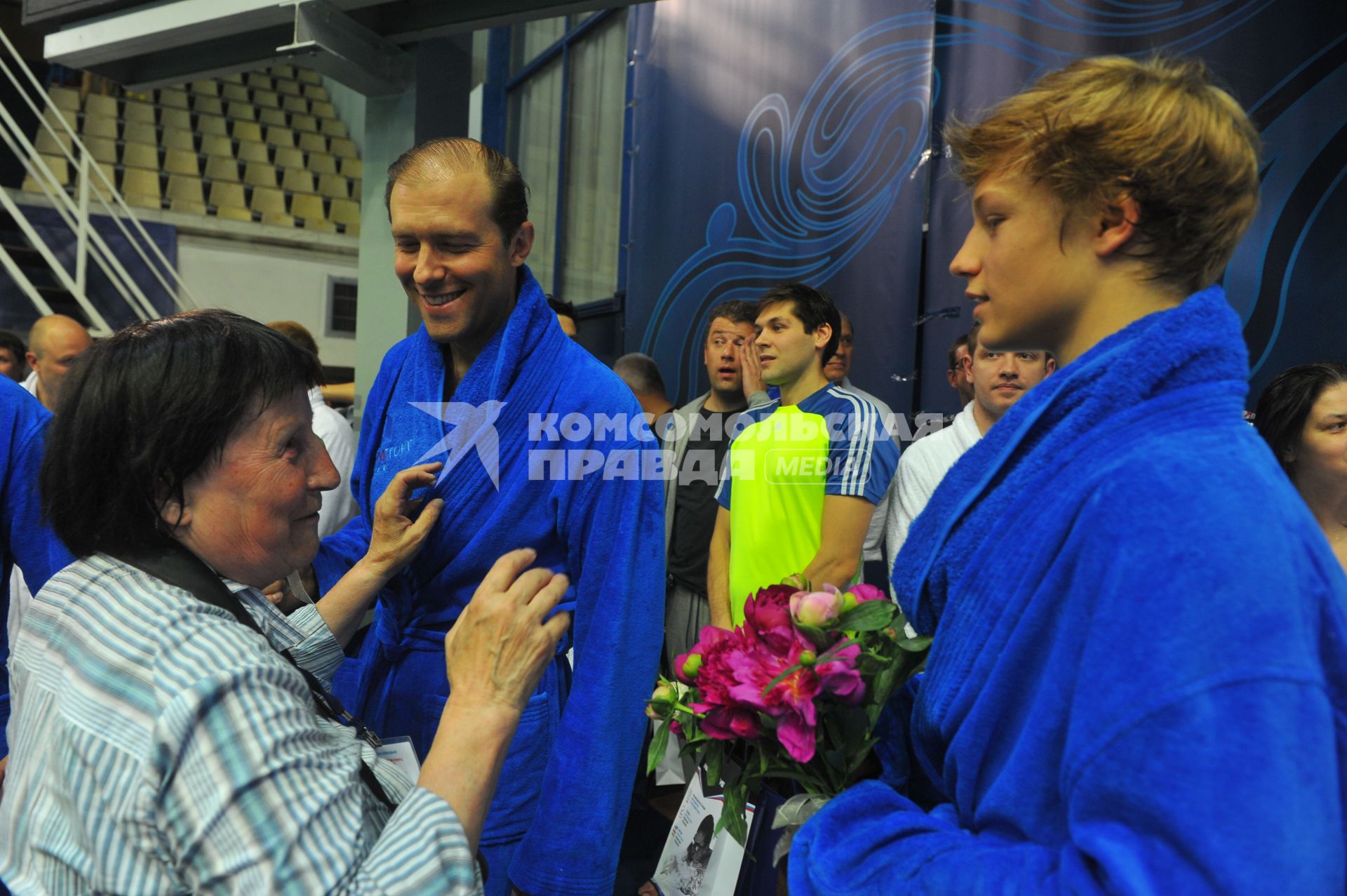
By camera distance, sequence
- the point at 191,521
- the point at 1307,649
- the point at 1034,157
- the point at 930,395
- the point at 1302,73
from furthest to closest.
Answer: the point at 930,395
the point at 1302,73
the point at 191,521
the point at 1034,157
the point at 1307,649

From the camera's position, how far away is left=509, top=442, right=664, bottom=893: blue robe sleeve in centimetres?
157

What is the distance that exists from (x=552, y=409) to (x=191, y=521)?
70 cm

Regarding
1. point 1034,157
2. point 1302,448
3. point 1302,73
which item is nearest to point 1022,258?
point 1034,157

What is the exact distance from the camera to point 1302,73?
11.5ft

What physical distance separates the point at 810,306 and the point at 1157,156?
2.72 m

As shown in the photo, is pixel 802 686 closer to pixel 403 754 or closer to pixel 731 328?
pixel 403 754

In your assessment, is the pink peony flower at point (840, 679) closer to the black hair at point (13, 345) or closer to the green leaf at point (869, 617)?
the green leaf at point (869, 617)

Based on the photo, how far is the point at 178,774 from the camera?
968 millimetres

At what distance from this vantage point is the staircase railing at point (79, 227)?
26.1 ft

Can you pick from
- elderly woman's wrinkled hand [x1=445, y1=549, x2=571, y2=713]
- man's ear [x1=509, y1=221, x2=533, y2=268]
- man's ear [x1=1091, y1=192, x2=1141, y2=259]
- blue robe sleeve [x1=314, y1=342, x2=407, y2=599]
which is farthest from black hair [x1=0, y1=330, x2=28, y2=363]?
man's ear [x1=1091, y1=192, x2=1141, y2=259]

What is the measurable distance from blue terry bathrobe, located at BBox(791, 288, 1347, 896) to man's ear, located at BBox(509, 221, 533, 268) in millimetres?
1047

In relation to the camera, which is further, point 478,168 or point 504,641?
point 478,168

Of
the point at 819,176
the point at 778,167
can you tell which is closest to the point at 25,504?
the point at 819,176

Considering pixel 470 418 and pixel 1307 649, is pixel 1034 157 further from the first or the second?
pixel 470 418
